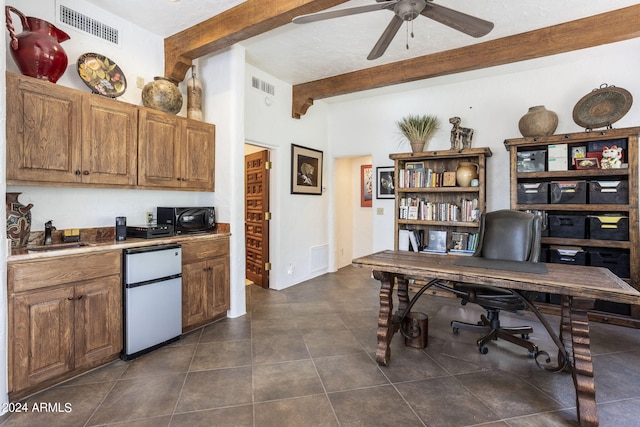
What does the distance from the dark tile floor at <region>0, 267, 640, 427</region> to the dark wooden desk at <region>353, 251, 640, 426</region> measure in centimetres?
17

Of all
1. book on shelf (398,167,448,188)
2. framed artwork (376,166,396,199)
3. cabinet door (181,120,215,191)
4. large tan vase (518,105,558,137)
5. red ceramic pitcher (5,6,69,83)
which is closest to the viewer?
red ceramic pitcher (5,6,69,83)

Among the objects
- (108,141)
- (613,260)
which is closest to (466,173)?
(613,260)

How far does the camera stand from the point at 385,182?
5102 millimetres

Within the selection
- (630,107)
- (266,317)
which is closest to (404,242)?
(266,317)

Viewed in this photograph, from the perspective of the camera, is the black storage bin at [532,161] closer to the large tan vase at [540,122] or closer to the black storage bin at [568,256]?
the large tan vase at [540,122]

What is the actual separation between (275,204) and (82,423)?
10.1 feet

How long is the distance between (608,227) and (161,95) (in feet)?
15.5

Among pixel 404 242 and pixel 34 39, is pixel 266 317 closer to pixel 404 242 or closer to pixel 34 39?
pixel 404 242

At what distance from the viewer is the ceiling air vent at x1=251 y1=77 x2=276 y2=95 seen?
160 inches

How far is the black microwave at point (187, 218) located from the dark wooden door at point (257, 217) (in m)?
1.24

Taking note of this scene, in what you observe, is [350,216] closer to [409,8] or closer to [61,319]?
[409,8]

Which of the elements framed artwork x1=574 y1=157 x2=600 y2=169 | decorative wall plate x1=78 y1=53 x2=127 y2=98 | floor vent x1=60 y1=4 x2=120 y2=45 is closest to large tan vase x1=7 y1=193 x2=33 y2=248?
decorative wall plate x1=78 y1=53 x2=127 y2=98

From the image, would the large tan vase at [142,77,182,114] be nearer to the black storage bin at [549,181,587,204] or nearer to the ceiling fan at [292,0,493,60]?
the ceiling fan at [292,0,493,60]

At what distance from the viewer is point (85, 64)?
2.61 m
